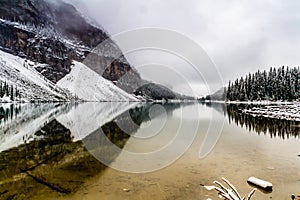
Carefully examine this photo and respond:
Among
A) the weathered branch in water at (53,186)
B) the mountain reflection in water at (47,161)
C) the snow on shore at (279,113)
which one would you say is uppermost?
the snow on shore at (279,113)

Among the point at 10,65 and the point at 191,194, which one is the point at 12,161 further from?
the point at 10,65

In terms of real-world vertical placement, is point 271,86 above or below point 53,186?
above

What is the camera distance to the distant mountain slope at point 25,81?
15600 cm

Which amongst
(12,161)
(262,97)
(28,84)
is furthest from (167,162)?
(28,84)

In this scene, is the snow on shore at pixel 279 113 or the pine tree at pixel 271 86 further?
the pine tree at pixel 271 86

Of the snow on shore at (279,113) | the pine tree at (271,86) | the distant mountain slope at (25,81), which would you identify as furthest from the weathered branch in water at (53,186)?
the distant mountain slope at (25,81)

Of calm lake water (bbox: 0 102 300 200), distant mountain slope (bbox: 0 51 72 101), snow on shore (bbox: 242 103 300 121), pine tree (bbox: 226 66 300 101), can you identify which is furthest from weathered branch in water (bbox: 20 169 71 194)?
distant mountain slope (bbox: 0 51 72 101)

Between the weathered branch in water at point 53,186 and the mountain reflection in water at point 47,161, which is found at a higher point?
the mountain reflection in water at point 47,161

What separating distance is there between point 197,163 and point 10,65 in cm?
18875

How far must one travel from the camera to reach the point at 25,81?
16638cm

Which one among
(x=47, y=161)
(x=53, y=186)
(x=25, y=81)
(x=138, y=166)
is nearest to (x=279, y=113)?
(x=138, y=166)

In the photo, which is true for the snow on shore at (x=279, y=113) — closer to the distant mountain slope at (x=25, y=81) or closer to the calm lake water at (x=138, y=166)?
the calm lake water at (x=138, y=166)

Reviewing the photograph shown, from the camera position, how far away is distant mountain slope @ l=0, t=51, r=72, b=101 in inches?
6142

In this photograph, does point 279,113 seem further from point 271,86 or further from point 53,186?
point 271,86
